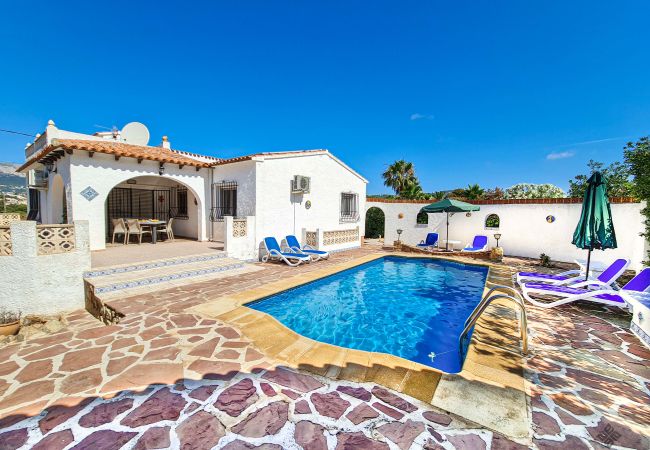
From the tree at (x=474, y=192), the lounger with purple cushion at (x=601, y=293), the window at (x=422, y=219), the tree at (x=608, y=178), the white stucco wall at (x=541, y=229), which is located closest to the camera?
the lounger with purple cushion at (x=601, y=293)

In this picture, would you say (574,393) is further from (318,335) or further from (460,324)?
(318,335)

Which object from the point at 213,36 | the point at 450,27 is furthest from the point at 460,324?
the point at 213,36

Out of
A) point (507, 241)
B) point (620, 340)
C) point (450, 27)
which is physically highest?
point (450, 27)

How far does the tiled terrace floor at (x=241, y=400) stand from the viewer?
8.31ft

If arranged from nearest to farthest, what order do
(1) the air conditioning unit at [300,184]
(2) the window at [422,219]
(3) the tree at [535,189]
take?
(1) the air conditioning unit at [300,184] → (2) the window at [422,219] → (3) the tree at [535,189]

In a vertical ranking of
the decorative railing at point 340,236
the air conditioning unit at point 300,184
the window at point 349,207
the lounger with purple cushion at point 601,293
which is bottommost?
the lounger with purple cushion at point 601,293

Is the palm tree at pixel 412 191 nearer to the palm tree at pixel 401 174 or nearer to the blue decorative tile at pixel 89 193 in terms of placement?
the palm tree at pixel 401 174

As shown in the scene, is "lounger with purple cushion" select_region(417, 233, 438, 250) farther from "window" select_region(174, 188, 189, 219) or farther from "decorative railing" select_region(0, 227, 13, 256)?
"decorative railing" select_region(0, 227, 13, 256)

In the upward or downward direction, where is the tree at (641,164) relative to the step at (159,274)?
upward

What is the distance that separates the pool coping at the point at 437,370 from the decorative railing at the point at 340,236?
28.5 feet

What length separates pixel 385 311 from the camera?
710 cm

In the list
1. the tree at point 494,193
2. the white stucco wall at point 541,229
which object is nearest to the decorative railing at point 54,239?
the white stucco wall at point 541,229

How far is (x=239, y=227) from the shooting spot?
35.6 feet

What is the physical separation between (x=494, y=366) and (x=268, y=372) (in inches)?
133
